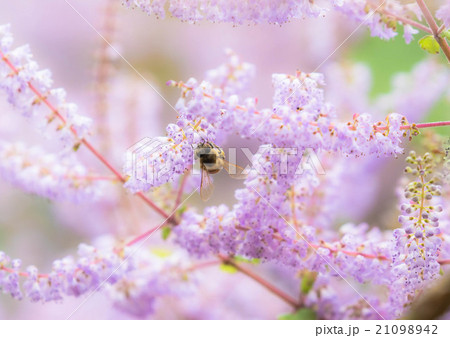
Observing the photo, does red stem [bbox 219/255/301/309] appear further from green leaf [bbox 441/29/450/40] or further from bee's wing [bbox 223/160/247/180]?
green leaf [bbox 441/29/450/40]

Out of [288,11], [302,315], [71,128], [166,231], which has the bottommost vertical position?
[302,315]

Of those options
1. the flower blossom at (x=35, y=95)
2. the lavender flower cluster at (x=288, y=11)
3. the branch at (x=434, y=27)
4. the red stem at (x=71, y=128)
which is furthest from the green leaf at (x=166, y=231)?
the branch at (x=434, y=27)

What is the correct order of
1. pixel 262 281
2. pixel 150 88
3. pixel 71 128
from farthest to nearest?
pixel 150 88 → pixel 262 281 → pixel 71 128

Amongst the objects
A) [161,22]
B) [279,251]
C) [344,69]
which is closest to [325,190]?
[279,251]

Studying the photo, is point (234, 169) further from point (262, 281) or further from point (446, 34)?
point (446, 34)
